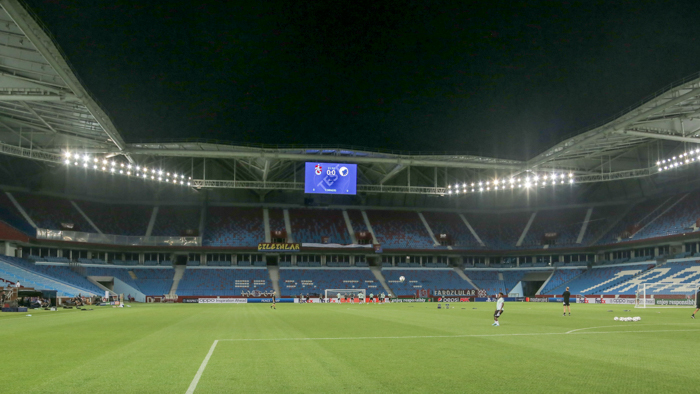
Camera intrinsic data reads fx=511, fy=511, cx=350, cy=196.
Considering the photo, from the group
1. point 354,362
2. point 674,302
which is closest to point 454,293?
point 674,302

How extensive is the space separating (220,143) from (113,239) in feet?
91.1

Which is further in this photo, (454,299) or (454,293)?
(454,299)

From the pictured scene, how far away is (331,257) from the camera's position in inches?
3054

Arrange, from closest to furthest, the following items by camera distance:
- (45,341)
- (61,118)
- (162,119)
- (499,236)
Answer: (45,341)
(61,118)
(162,119)
(499,236)

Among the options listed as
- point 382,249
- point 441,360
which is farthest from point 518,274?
point 441,360

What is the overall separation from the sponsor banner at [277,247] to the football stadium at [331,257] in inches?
11.1

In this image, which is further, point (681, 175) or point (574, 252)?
point (574, 252)

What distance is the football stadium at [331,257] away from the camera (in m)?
11.0

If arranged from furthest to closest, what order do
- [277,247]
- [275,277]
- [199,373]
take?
[277,247] → [275,277] → [199,373]

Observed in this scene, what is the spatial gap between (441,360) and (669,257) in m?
61.1

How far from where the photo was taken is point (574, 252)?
73125 mm

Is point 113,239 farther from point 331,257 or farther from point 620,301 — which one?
point 620,301

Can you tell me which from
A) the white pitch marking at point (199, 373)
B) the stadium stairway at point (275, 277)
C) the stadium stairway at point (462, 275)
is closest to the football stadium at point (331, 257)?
the white pitch marking at point (199, 373)

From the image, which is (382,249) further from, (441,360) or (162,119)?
(441,360)
